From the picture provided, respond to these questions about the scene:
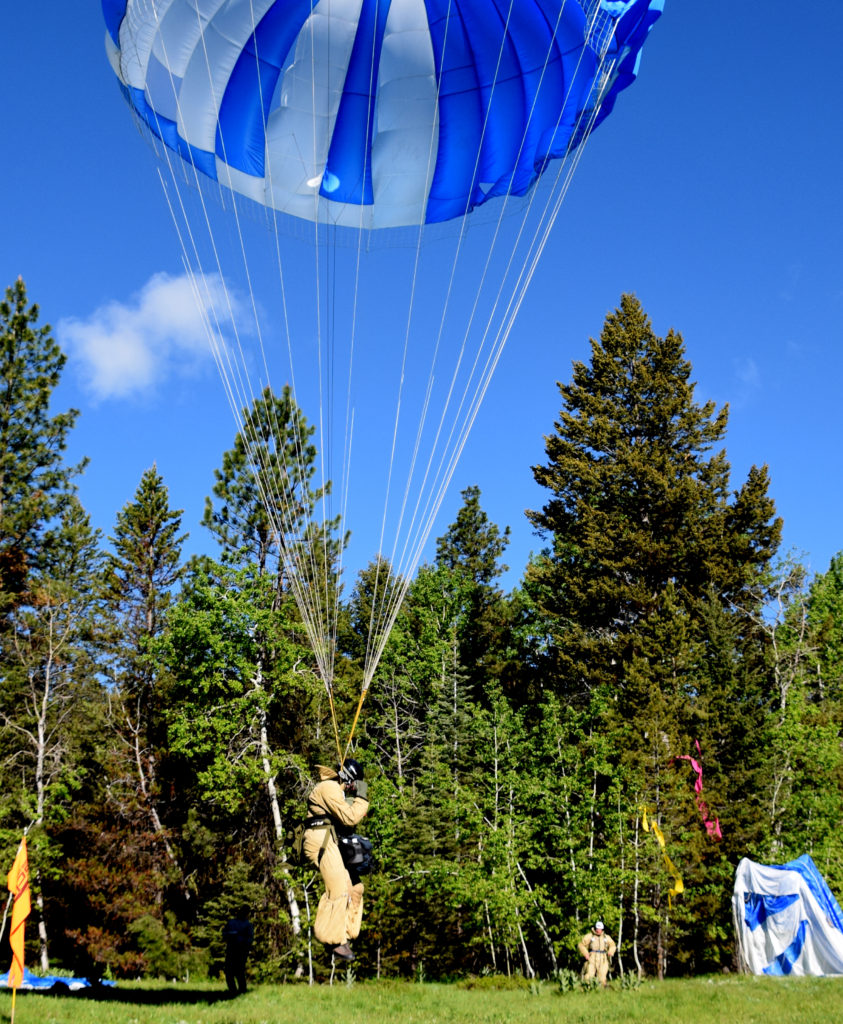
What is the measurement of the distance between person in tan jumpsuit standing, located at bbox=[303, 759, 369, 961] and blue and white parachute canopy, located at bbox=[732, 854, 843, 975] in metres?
10.9

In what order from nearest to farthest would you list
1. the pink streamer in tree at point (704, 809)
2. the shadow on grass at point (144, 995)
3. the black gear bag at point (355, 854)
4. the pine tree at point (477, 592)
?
the black gear bag at point (355, 854), the shadow on grass at point (144, 995), the pink streamer in tree at point (704, 809), the pine tree at point (477, 592)

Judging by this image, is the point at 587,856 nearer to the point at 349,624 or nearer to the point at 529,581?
the point at 529,581

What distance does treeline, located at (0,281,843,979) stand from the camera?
62.0ft

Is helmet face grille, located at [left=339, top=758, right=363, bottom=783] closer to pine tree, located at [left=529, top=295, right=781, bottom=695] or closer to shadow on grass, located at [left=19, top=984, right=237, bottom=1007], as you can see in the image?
shadow on grass, located at [left=19, top=984, right=237, bottom=1007]

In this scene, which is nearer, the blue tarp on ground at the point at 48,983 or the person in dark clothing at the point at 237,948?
the person in dark clothing at the point at 237,948

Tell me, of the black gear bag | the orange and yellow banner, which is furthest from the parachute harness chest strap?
the orange and yellow banner

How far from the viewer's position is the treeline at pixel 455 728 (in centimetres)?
1889

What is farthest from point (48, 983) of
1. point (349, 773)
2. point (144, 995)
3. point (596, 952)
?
point (349, 773)

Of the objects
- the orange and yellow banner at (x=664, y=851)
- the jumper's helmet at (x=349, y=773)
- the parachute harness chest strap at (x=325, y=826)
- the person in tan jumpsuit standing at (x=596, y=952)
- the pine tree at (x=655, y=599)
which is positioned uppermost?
the pine tree at (x=655, y=599)

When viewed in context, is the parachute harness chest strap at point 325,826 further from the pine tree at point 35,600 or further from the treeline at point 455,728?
the pine tree at point 35,600

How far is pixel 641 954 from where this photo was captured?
19.9 meters

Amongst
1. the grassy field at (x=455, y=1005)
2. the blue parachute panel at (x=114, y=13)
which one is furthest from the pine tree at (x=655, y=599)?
the blue parachute panel at (x=114, y=13)

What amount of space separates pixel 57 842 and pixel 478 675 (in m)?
13.7

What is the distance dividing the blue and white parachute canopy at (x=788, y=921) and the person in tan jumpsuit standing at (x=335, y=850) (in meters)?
10.9
